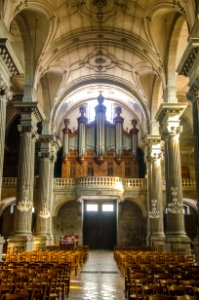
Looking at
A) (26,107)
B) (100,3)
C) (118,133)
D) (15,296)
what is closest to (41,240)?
(26,107)

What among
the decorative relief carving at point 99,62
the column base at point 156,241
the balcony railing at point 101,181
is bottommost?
the column base at point 156,241

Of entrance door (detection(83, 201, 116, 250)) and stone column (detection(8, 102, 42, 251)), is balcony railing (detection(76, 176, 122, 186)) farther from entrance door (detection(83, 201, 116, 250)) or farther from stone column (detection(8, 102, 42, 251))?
stone column (detection(8, 102, 42, 251))

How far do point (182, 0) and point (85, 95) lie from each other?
16438 millimetres

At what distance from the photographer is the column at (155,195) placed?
22844 mm

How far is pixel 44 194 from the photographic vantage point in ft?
77.5

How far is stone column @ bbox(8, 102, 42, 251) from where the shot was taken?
16125 mm

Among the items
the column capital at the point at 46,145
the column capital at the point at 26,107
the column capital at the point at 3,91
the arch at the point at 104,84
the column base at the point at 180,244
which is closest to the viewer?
the column capital at the point at 3,91

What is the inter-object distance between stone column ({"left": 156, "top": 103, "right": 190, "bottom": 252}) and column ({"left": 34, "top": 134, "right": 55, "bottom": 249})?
28.6ft

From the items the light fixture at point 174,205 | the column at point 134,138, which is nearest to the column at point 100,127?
the column at point 134,138

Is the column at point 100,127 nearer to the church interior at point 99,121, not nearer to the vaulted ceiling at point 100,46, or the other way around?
the church interior at point 99,121

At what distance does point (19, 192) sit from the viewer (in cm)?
1706

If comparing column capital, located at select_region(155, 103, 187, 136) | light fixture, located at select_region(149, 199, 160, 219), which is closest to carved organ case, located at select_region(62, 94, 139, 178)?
light fixture, located at select_region(149, 199, 160, 219)

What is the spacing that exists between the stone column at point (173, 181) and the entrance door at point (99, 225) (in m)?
13.3

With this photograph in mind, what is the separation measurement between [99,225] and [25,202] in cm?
1384
